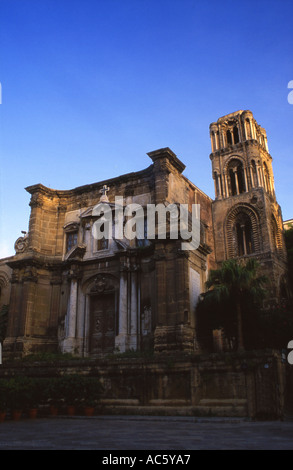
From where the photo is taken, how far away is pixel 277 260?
2944 cm

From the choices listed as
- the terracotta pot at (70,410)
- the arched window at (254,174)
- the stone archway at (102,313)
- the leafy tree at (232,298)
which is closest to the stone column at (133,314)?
the stone archway at (102,313)

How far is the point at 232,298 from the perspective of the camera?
20.2m

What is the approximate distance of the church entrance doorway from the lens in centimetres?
2318

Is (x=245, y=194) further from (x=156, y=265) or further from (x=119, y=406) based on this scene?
(x=119, y=406)

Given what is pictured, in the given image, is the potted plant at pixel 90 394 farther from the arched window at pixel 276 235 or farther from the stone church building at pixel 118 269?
the arched window at pixel 276 235

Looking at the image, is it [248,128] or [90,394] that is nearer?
[90,394]

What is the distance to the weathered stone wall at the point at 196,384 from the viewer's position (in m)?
13.2

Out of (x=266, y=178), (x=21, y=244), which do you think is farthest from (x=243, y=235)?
(x=21, y=244)

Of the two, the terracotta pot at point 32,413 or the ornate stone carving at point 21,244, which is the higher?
the ornate stone carving at point 21,244

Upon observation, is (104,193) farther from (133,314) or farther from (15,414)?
(15,414)

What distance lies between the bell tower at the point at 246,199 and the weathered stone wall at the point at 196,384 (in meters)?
14.1

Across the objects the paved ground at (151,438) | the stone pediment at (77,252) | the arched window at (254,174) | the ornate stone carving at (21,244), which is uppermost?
the arched window at (254,174)

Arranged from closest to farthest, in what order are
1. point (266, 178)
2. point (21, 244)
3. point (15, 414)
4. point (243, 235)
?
point (15, 414) < point (21, 244) < point (243, 235) < point (266, 178)

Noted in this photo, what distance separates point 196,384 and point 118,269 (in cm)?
1024
